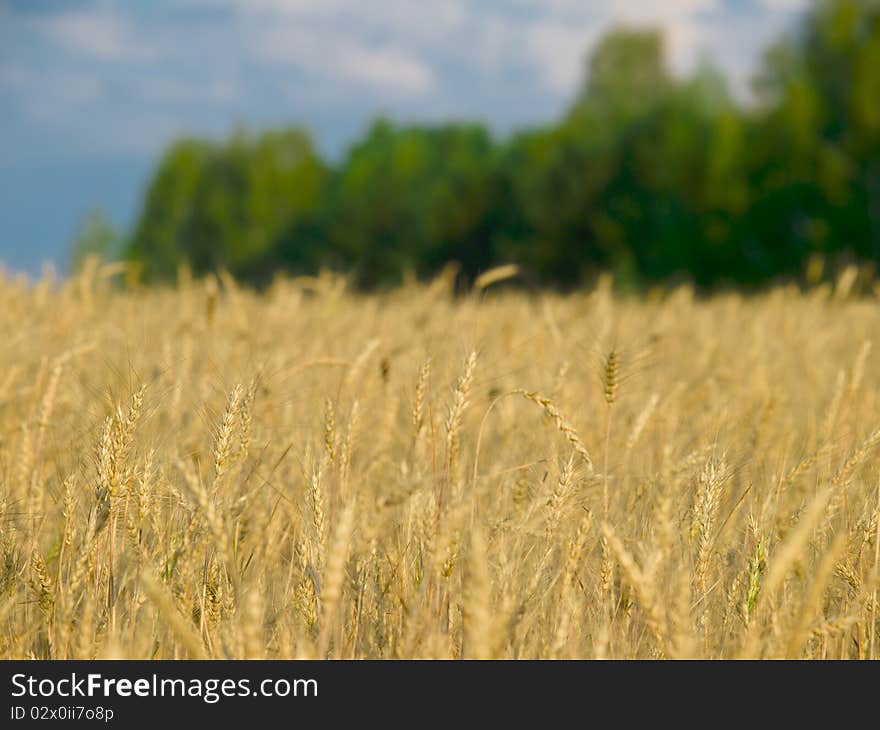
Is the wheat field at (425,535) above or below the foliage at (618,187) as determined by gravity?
below

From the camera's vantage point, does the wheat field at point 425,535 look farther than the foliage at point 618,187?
No

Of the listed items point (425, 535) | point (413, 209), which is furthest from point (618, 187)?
point (425, 535)

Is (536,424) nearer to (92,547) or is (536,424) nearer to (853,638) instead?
(853,638)

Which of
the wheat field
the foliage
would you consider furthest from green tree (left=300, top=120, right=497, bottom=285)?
the wheat field

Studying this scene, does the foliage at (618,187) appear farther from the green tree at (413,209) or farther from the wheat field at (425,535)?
the wheat field at (425,535)

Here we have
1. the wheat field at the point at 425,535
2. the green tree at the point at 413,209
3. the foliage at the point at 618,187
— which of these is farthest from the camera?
the green tree at the point at 413,209

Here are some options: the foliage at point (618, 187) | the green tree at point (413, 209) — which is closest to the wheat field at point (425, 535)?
the foliage at point (618, 187)

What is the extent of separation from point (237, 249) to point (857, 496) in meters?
43.2

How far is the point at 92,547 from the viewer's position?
165 centimetres

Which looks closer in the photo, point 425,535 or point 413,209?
point 425,535

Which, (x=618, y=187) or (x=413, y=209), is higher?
(x=413, y=209)

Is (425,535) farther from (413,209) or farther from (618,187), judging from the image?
(413,209)

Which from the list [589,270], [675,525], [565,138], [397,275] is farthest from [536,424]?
[397,275]

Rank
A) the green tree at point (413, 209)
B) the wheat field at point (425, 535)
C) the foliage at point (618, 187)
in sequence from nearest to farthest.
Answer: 1. the wheat field at point (425, 535)
2. the foliage at point (618, 187)
3. the green tree at point (413, 209)
